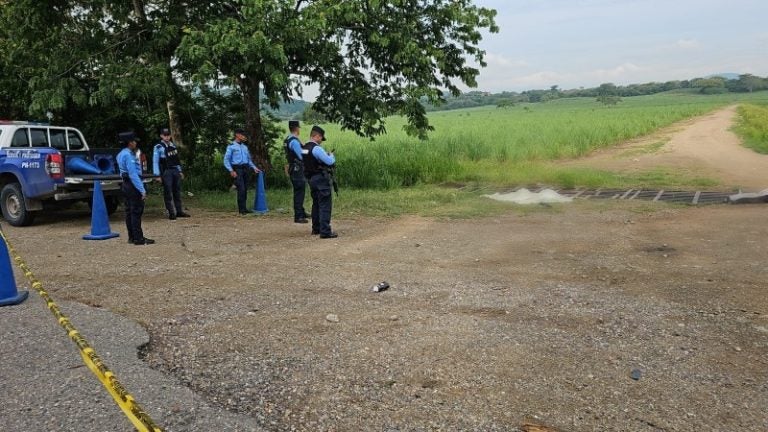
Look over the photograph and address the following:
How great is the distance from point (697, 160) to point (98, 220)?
16.3 m

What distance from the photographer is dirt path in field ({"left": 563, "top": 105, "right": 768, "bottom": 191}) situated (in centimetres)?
1362

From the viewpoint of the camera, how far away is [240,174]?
10266 mm

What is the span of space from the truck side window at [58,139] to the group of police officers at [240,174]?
1753 millimetres

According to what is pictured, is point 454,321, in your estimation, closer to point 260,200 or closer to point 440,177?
point 260,200

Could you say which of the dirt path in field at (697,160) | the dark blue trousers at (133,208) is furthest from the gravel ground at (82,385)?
the dirt path in field at (697,160)

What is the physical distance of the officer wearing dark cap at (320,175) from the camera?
8008 millimetres

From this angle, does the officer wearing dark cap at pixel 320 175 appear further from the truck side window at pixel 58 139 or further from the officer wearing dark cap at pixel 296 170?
the truck side window at pixel 58 139

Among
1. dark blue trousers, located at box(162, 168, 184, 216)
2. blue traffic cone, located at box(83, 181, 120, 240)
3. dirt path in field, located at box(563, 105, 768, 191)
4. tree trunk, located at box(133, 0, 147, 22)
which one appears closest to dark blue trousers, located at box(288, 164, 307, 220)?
dark blue trousers, located at box(162, 168, 184, 216)

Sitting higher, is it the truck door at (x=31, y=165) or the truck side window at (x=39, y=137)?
→ the truck side window at (x=39, y=137)

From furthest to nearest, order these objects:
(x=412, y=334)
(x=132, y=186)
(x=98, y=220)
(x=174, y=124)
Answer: (x=174, y=124)
(x=98, y=220)
(x=132, y=186)
(x=412, y=334)

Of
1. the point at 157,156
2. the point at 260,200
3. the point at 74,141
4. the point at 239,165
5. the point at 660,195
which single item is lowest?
the point at 660,195

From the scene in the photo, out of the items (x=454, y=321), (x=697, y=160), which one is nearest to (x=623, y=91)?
(x=697, y=160)

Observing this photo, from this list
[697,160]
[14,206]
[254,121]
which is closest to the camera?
A: [14,206]

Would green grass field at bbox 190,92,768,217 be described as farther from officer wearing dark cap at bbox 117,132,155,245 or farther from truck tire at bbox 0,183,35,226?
truck tire at bbox 0,183,35,226
